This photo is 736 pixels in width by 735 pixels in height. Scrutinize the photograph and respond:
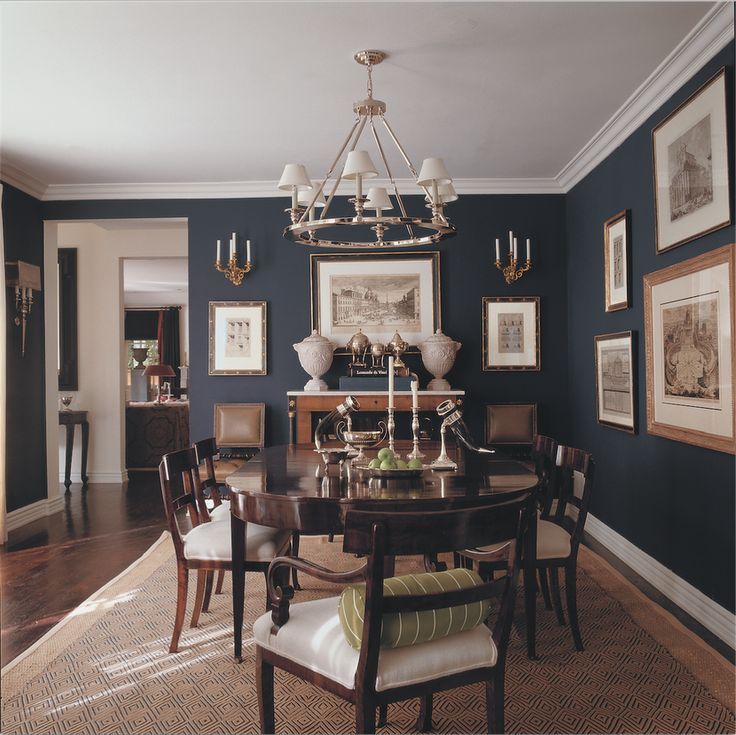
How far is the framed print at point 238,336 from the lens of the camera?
562cm

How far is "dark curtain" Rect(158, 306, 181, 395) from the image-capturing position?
1329 cm

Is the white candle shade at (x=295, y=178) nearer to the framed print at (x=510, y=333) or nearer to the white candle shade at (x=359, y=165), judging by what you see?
the white candle shade at (x=359, y=165)

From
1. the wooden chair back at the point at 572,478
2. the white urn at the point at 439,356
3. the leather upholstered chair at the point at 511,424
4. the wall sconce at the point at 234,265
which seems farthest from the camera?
the wall sconce at the point at 234,265

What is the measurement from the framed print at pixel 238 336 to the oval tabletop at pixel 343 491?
9.12ft

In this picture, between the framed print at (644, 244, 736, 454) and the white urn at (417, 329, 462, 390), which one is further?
the white urn at (417, 329, 462, 390)

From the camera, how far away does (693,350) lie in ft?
10.6

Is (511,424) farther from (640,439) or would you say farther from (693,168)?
(693,168)

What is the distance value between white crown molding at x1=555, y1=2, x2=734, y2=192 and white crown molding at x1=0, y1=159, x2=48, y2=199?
4280 mm

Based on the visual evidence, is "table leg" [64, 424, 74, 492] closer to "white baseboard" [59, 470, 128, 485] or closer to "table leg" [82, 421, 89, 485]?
"table leg" [82, 421, 89, 485]

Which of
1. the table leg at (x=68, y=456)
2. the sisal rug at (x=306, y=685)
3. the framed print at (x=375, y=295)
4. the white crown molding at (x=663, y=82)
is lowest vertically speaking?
the sisal rug at (x=306, y=685)

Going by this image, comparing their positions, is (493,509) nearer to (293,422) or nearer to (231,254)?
(293,422)

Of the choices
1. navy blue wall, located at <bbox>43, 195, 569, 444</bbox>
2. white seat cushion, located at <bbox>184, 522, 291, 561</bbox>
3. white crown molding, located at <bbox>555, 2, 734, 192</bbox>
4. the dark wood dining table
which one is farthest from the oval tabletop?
navy blue wall, located at <bbox>43, 195, 569, 444</bbox>

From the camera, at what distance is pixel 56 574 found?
13.0 ft

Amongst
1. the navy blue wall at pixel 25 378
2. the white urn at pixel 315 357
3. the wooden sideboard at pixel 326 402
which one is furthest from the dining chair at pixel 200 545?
the navy blue wall at pixel 25 378
